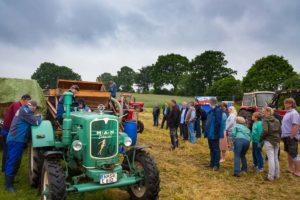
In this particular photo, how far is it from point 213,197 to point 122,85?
76.3 m

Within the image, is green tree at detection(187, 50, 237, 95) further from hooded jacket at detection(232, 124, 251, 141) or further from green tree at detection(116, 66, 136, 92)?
hooded jacket at detection(232, 124, 251, 141)

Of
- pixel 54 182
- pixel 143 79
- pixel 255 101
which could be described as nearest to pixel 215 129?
pixel 54 182

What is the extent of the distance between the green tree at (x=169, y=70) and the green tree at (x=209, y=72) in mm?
9063

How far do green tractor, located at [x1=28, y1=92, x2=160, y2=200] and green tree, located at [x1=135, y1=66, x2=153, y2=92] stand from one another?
76847 millimetres

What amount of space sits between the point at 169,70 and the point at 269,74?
30.5 meters

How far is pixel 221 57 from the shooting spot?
6166 cm

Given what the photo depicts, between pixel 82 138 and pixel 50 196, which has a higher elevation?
pixel 82 138

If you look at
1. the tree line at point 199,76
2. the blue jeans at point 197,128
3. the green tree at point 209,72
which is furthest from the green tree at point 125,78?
the blue jeans at point 197,128

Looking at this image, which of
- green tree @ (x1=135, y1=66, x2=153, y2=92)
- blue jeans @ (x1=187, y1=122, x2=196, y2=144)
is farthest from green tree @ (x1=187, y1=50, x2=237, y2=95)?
blue jeans @ (x1=187, y1=122, x2=196, y2=144)

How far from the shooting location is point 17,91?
8898 millimetres

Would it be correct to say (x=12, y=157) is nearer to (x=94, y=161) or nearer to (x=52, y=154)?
(x=52, y=154)

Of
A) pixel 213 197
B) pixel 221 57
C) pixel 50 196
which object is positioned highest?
pixel 221 57

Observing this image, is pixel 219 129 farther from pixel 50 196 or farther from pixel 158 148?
pixel 50 196

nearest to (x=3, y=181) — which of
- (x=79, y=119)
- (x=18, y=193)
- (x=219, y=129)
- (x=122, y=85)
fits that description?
(x=18, y=193)
